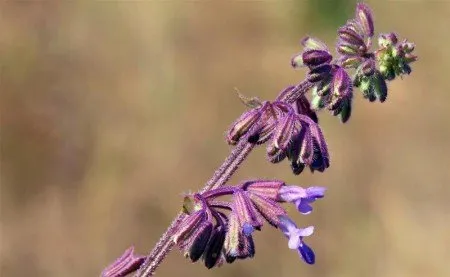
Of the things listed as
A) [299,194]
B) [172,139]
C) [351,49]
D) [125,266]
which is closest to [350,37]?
[351,49]

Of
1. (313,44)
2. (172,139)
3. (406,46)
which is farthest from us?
(172,139)

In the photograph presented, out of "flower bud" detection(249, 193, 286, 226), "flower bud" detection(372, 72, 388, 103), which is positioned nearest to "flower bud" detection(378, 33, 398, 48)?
"flower bud" detection(372, 72, 388, 103)

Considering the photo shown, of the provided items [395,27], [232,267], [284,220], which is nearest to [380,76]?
[284,220]

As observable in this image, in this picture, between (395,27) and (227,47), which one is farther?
(395,27)

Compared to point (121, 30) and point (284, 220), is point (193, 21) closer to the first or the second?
point (121, 30)

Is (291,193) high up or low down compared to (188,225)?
up

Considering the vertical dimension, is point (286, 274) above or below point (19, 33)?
below

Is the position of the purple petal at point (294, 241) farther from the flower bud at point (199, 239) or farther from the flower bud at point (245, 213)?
the flower bud at point (199, 239)

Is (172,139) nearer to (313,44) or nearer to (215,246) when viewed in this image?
(313,44)
